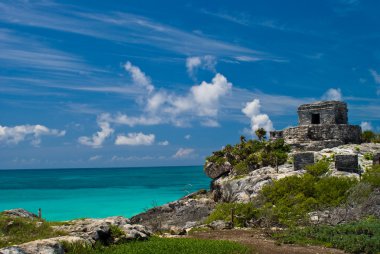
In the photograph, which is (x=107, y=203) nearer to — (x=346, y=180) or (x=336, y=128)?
(x=336, y=128)

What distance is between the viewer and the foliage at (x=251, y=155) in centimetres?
3381

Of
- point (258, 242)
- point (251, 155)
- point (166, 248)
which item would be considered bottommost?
point (166, 248)

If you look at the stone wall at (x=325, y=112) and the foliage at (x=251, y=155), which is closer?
the foliage at (x=251, y=155)

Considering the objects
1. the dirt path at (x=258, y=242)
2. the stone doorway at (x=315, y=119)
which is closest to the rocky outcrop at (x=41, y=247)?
the dirt path at (x=258, y=242)

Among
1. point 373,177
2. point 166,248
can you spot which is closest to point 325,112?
point 373,177

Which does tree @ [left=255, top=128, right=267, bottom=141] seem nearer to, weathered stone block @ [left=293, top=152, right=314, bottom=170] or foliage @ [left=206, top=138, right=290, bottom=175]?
foliage @ [left=206, top=138, right=290, bottom=175]

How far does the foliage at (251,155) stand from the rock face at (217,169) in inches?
12.0

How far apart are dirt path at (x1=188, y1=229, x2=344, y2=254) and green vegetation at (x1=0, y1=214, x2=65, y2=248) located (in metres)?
6.32

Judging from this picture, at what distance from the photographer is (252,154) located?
118 ft

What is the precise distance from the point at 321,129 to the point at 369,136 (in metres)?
6.41

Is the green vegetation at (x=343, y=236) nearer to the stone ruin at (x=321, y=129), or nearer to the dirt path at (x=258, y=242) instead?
the dirt path at (x=258, y=242)

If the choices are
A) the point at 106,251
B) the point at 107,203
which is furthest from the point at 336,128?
the point at 107,203

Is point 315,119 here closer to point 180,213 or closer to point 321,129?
point 321,129

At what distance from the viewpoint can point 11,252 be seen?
1013cm
